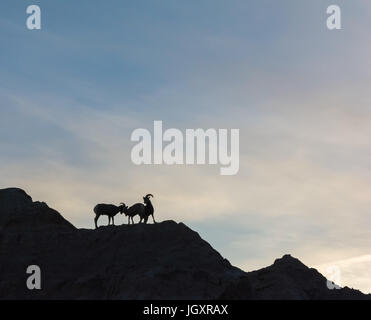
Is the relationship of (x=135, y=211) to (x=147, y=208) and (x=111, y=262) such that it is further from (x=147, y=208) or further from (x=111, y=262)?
(x=111, y=262)

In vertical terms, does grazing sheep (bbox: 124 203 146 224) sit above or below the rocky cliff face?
above

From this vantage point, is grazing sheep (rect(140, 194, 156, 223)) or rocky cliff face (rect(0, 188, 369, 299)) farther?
grazing sheep (rect(140, 194, 156, 223))

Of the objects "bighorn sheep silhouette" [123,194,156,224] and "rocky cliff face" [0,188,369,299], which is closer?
"rocky cliff face" [0,188,369,299]

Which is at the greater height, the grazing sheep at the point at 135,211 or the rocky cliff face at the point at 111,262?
the grazing sheep at the point at 135,211

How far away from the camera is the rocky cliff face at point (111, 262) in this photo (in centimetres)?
4022

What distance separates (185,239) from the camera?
141 ft

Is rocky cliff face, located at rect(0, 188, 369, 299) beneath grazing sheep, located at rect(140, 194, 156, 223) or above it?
beneath

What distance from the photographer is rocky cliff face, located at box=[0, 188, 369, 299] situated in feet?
132

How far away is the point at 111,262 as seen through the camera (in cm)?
4203

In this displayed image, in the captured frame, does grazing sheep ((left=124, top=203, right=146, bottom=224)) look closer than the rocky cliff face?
No

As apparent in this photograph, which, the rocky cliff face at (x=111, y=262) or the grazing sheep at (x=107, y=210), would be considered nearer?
the rocky cliff face at (x=111, y=262)
